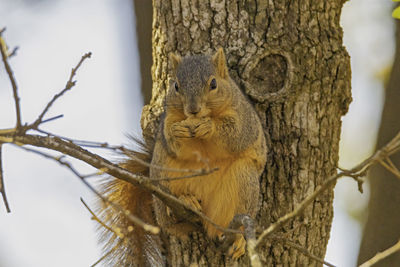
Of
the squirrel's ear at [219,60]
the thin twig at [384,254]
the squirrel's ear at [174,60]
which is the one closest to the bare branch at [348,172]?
the thin twig at [384,254]

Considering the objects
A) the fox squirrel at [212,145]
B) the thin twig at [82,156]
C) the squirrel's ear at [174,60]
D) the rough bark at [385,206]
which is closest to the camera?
the thin twig at [82,156]

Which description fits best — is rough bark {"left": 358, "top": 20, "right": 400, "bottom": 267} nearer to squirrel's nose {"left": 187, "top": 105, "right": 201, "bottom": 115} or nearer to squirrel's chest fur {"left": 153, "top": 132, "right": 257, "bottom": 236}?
squirrel's chest fur {"left": 153, "top": 132, "right": 257, "bottom": 236}

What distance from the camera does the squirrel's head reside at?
224 centimetres

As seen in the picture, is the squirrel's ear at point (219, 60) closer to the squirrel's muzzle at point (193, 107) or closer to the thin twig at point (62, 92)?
the squirrel's muzzle at point (193, 107)

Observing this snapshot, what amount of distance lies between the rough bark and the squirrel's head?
3.38ft

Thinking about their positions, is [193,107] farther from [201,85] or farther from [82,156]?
[82,156]

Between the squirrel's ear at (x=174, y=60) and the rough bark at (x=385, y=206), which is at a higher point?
the squirrel's ear at (x=174, y=60)

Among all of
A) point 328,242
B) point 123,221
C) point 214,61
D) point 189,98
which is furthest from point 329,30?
point 123,221

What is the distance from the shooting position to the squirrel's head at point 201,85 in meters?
2.24

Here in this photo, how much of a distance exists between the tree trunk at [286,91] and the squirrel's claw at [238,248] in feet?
0.19

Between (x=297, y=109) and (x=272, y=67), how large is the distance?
0.66 feet

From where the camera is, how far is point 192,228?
7.68ft

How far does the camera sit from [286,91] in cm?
238

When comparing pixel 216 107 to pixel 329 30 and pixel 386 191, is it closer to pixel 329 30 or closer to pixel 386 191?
pixel 329 30
